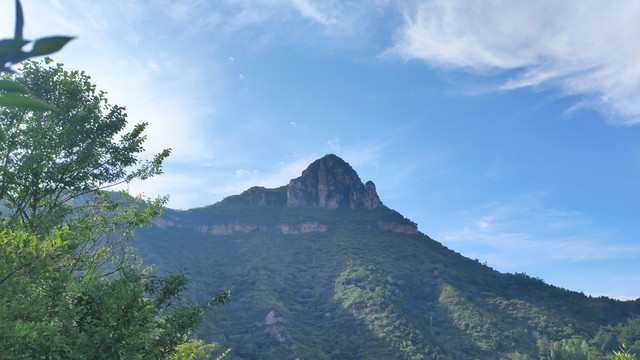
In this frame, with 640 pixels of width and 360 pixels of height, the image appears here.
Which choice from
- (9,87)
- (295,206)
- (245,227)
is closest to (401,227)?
(295,206)

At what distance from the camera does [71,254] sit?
410 inches

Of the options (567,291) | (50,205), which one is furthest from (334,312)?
(50,205)

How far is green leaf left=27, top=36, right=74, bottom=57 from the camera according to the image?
1.19m

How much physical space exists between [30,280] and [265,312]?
76.8m

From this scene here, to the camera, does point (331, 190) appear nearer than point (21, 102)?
No

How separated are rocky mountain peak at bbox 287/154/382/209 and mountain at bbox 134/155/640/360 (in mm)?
559

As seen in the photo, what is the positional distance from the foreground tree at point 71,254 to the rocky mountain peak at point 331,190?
144 m

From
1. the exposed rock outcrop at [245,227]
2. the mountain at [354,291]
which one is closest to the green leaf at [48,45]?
the mountain at [354,291]

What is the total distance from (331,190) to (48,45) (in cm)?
16221

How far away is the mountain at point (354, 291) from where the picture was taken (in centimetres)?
6694

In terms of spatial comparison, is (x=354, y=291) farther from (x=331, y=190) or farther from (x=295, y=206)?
(x=331, y=190)

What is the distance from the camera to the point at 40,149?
1206cm

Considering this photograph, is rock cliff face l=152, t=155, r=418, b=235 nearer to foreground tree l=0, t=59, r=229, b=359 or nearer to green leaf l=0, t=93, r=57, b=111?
foreground tree l=0, t=59, r=229, b=359

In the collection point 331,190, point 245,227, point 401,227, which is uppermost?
point 331,190
